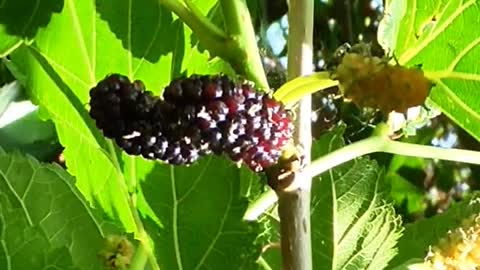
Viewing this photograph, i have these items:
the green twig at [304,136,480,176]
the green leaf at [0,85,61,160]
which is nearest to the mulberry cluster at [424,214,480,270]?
the green twig at [304,136,480,176]

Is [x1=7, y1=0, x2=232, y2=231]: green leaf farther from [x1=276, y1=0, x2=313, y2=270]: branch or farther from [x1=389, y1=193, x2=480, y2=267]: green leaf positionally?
[x1=389, y1=193, x2=480, y2=267]: green leaf

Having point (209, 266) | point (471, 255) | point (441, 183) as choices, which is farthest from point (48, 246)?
point (441, 183)

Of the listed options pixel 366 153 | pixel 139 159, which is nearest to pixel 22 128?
pixel 139 159

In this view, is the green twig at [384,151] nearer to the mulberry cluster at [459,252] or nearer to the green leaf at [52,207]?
the mulberry cluster at [459,252]

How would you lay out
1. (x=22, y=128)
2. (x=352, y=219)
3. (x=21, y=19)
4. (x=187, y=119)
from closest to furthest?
(x=187, y=119) → (x=21, y=19) → (x=352, y=219) → (x=22, y=128)

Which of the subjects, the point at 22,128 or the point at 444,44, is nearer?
the point at 444,44

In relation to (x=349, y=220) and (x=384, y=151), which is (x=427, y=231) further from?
(x=384, y=151)
